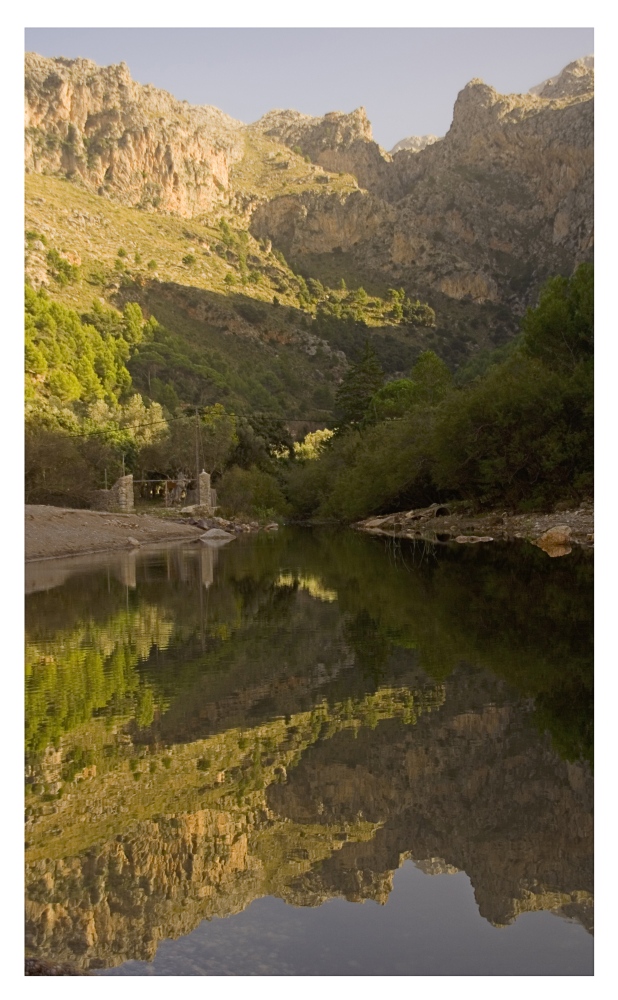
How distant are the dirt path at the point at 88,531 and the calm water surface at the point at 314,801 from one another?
63.2 feet

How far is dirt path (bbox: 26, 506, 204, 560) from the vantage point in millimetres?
29125

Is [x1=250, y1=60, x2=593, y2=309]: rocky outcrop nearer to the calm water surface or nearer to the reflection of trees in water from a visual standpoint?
the reflection of trees in water

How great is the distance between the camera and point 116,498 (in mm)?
48719

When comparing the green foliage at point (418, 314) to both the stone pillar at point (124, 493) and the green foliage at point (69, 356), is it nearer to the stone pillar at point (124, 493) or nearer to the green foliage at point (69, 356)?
the green foliage at point (69, 356)

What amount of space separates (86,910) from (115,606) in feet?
34.0

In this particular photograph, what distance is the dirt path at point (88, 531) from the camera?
29125mm

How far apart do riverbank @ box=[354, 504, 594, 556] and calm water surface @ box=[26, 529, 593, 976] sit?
46.3 ft

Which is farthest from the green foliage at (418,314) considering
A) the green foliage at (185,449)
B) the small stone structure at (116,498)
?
the small stone structure at (116,498)

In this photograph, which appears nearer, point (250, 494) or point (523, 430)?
point (523, 430)

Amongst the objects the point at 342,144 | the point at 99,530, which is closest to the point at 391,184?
the point at 342,144

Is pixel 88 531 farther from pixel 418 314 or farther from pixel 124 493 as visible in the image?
pixel 418 314

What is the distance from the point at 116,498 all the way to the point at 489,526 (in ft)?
71.7

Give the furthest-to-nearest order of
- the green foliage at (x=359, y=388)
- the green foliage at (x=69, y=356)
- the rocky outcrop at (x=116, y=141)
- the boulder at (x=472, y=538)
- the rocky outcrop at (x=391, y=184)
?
the rocky outcrop at (x=391, y=184) < the rocky outcrop at (x=116, y=141) < the green foliage at (x=359, y=388) < the green foliage at (x=69, y=356) < the boulder at (x=472, y=538)

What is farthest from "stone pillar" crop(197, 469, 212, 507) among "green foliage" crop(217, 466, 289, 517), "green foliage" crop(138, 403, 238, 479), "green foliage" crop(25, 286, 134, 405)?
"green foliage" crop(25, 286, 134, 405)
